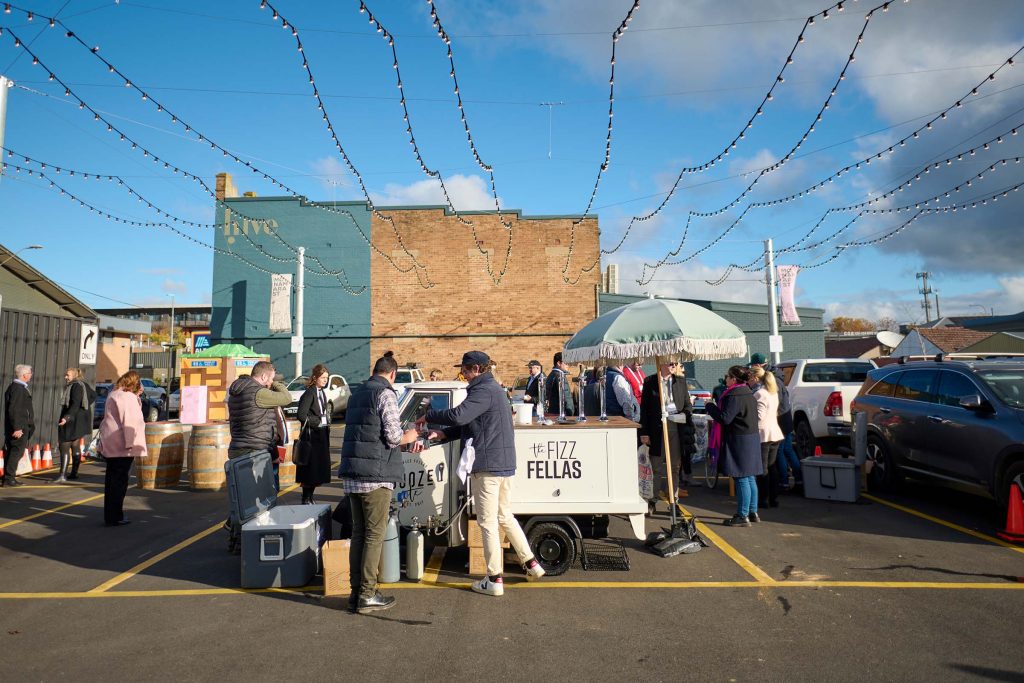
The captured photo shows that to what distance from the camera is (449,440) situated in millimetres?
5359

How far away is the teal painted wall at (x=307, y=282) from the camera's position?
27453mm

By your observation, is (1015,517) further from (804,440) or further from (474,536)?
(474,536)

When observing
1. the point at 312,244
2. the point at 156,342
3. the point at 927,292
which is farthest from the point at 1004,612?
the point at 156,342

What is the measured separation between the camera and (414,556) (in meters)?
5.45

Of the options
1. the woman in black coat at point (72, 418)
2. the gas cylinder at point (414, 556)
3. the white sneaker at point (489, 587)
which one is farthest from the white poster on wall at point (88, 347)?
the white sneaker at point (489, 587)

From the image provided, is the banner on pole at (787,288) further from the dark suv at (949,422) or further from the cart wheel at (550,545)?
the cart wheel at (550,545)

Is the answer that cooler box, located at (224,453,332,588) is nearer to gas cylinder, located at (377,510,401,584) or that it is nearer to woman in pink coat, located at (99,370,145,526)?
gas cylinder, located at (377,510,401,584)

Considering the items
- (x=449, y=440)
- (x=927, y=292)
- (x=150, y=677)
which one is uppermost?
(x=927, y=292)

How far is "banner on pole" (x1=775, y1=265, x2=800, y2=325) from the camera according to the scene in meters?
22.6

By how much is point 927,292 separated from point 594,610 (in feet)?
265

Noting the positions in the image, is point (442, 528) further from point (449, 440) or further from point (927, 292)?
point (927, 292)

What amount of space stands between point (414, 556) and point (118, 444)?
427 centimetres

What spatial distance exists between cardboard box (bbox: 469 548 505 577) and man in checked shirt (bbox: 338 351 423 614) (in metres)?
0.95

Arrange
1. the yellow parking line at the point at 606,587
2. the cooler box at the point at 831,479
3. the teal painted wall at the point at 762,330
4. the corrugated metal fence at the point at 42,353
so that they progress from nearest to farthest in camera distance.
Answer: the yellow parking line at the point at 606,587
the cooler box at the point at 831,479
the corrugated metal fence at the point at 42,353
the teal painted wall at the point at 762,330
